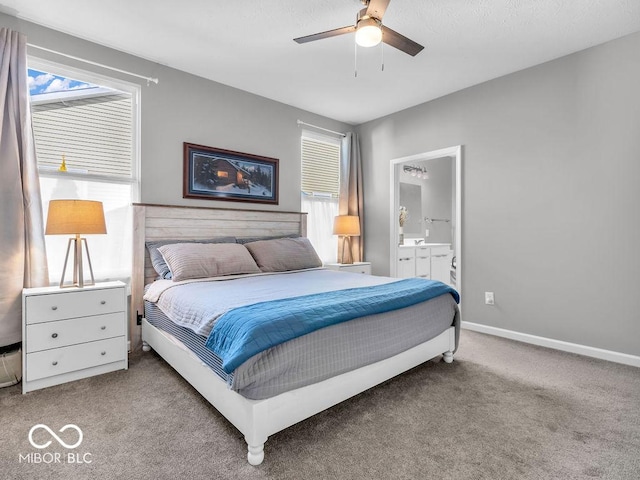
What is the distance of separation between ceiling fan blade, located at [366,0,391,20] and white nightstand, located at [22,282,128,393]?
252 centimetres

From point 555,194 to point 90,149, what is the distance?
13.5 feet

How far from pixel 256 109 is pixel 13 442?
3.42 meters

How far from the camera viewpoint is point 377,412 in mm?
1932

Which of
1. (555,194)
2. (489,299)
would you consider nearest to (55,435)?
(489,299)

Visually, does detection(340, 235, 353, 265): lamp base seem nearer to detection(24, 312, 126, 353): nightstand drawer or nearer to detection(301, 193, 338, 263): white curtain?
detection(301, 193, 338, 263): white curtain

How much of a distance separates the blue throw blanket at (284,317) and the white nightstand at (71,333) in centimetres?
121

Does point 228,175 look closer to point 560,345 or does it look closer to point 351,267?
point 351,267

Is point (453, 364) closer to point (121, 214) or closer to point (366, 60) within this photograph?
point (366, 60)

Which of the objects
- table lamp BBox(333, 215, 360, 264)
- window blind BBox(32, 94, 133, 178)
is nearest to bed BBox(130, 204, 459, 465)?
window blind BBox(32, 94, 133, 178)

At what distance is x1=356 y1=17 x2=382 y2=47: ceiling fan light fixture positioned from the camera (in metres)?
1.98

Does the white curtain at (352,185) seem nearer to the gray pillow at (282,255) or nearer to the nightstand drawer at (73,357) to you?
the gray pillow at (282,255)

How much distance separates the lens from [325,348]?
1.74 m

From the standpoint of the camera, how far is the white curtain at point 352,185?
4.66 metres

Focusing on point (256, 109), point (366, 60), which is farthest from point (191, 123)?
point (366, 60)
